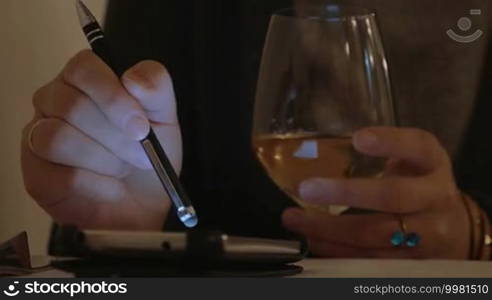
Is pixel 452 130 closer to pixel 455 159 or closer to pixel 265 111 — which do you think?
pixel 455 159

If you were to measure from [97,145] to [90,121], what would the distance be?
15 millimetres

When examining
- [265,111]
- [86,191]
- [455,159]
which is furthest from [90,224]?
[455,159]

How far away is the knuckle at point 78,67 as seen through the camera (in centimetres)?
40

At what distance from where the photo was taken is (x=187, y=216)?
0.41 metres

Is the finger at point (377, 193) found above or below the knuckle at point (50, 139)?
below

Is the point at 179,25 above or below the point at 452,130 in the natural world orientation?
above

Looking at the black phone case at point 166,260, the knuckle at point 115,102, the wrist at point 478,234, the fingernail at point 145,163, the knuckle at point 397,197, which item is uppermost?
the knuckle at point 115,102

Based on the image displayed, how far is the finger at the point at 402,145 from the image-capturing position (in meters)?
0.37

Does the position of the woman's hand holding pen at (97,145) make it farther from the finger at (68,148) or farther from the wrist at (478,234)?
the wrist at (478,234)

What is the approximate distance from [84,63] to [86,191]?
0.24ft

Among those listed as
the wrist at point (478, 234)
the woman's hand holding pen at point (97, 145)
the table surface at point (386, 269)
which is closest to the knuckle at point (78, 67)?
the woman's hand holding pen at point (97, 145)

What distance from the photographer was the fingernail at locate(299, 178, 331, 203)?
1.21 ft

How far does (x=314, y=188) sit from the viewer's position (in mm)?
375

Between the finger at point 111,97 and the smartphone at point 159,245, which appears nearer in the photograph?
the smartphone at point 159,245
